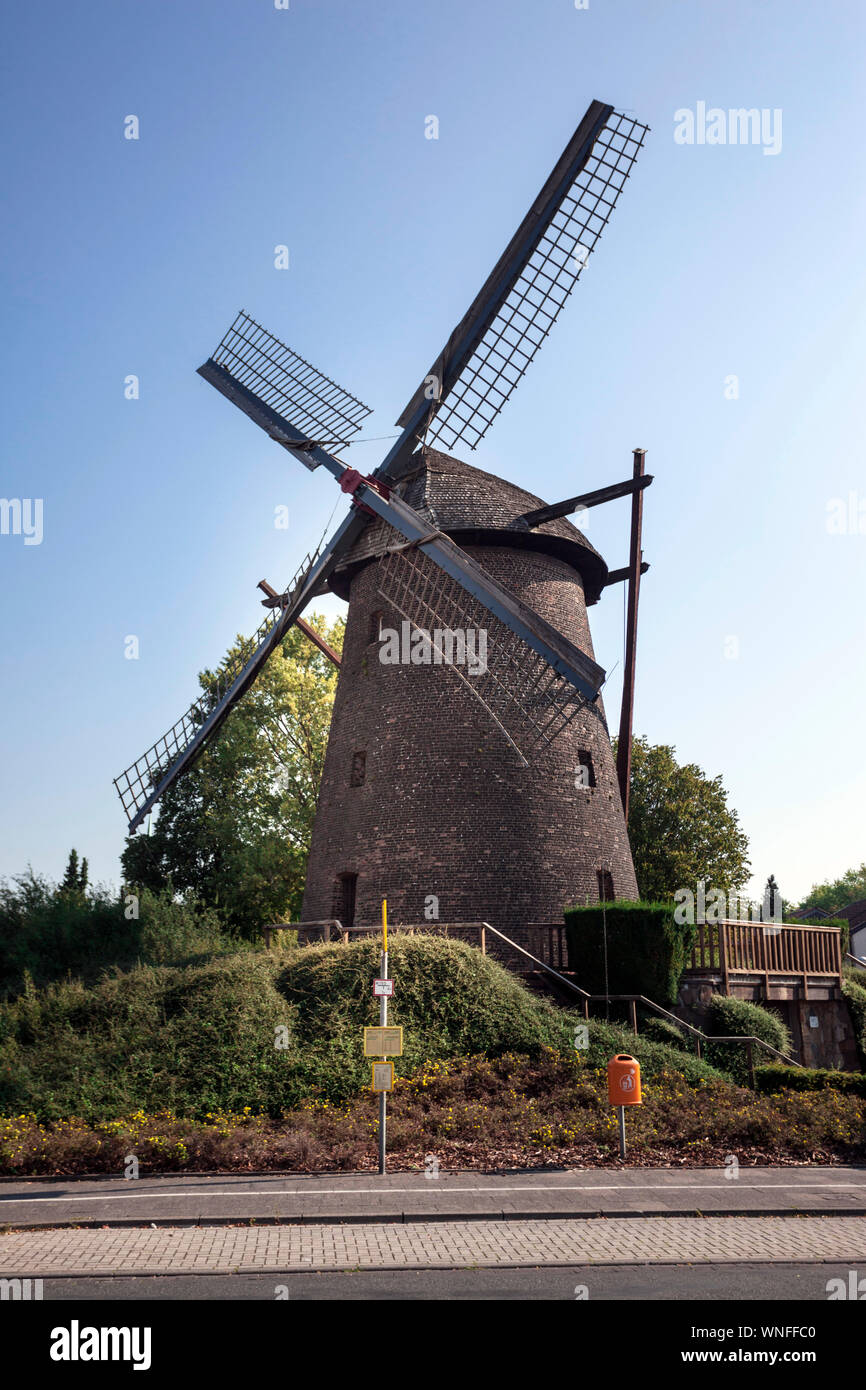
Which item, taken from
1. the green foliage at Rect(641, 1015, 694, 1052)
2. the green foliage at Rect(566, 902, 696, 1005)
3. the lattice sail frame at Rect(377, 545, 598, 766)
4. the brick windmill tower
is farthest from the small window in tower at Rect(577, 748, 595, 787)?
the green foliage at Rect(641, 1015, 694, 1052)

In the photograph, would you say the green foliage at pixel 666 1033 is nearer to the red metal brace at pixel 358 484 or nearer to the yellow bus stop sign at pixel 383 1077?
the yellow bus stop sign at pixel 383 1077

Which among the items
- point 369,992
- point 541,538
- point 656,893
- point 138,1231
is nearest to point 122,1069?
point 369,992

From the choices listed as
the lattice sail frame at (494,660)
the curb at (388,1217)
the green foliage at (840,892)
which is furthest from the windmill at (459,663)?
the green foliage at (840,892)

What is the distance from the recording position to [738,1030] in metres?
17.4

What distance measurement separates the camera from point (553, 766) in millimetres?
20109

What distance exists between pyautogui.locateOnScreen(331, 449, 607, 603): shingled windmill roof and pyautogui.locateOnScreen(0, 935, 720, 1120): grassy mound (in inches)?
342

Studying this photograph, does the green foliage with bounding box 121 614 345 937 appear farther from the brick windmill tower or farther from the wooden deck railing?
the wooden deck railing

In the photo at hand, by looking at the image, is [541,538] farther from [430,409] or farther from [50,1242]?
[50,1242]

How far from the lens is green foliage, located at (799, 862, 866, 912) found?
108 meters

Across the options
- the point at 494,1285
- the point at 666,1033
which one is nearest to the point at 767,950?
the point at 666,1033

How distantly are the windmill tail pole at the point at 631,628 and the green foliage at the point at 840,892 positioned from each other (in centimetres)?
9286

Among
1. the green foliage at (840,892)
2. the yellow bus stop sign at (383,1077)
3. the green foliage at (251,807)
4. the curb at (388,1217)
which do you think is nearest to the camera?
the curb at (388,1217)

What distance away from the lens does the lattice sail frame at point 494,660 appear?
759 inches

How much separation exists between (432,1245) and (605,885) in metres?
12.3
